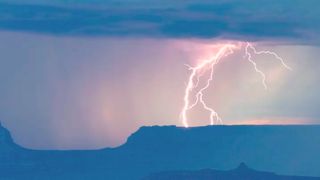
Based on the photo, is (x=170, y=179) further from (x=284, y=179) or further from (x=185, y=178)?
(x=284, y=179)

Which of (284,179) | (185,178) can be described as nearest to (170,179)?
(185,178)

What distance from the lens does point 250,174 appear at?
479ft

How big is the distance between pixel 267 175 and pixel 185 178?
8.81 m

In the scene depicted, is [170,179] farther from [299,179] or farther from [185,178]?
[299,179]

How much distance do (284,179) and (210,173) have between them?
7.16 m

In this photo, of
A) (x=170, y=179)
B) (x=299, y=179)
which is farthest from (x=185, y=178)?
(x=299, y=179)

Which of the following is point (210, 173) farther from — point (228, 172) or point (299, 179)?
point (299, 179)

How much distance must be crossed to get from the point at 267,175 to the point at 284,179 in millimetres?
3956

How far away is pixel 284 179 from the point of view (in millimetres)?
143375

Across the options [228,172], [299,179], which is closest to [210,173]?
[228,172]

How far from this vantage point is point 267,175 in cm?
14712

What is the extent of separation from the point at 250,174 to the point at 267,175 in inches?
80.4
